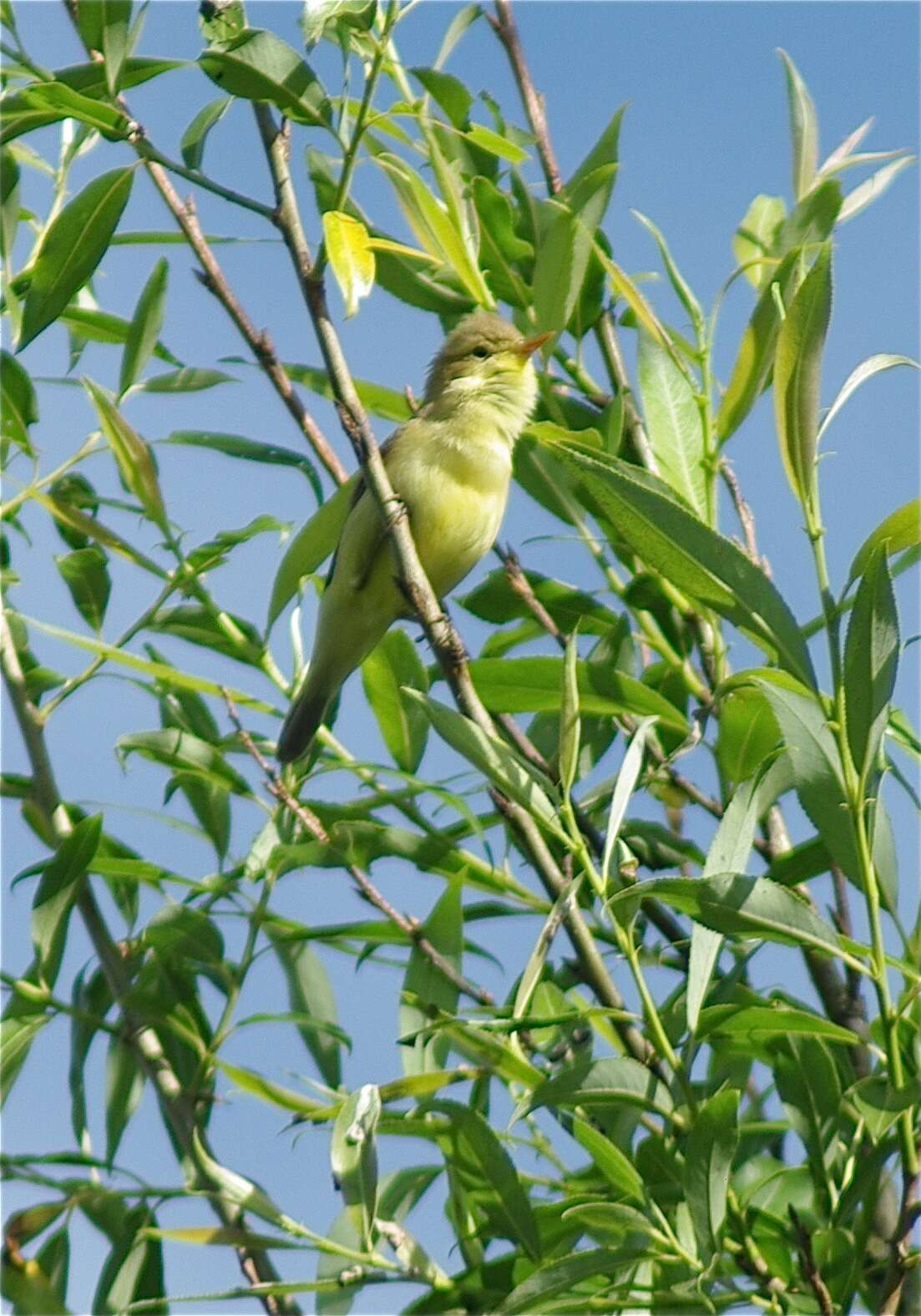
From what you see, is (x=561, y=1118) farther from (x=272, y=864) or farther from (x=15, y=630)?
(x=15, y=630)

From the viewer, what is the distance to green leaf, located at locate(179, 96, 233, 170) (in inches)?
104

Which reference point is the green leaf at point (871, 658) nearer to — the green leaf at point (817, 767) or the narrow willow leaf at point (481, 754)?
the green leaf at point (817, 767)

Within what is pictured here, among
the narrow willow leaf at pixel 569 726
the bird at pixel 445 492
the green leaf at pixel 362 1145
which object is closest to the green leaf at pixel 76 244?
the narrow willow leaf at pixel 569 726

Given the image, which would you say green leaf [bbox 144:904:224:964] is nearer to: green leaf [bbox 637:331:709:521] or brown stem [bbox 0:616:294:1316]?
brown stem [bbox 0:616:294:1316]

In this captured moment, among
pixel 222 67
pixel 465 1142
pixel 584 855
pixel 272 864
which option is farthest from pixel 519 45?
pixel 465 1142

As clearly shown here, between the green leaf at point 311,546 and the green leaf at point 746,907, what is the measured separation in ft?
3.79

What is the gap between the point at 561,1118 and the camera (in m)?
2.49

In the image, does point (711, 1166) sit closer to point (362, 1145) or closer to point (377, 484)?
point (362, 1145)

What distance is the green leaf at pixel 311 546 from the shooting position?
292cm

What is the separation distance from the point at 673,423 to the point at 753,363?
Answer: 0.71 ft

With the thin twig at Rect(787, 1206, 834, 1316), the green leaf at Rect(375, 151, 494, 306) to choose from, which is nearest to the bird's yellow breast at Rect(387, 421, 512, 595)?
the green leaf at Rect(375, 151, 494, 306)

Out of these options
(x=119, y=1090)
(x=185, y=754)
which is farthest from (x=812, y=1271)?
(x=185, y=754)

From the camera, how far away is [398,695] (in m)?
2.99

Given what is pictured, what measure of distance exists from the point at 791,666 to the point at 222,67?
1232 millimetres
